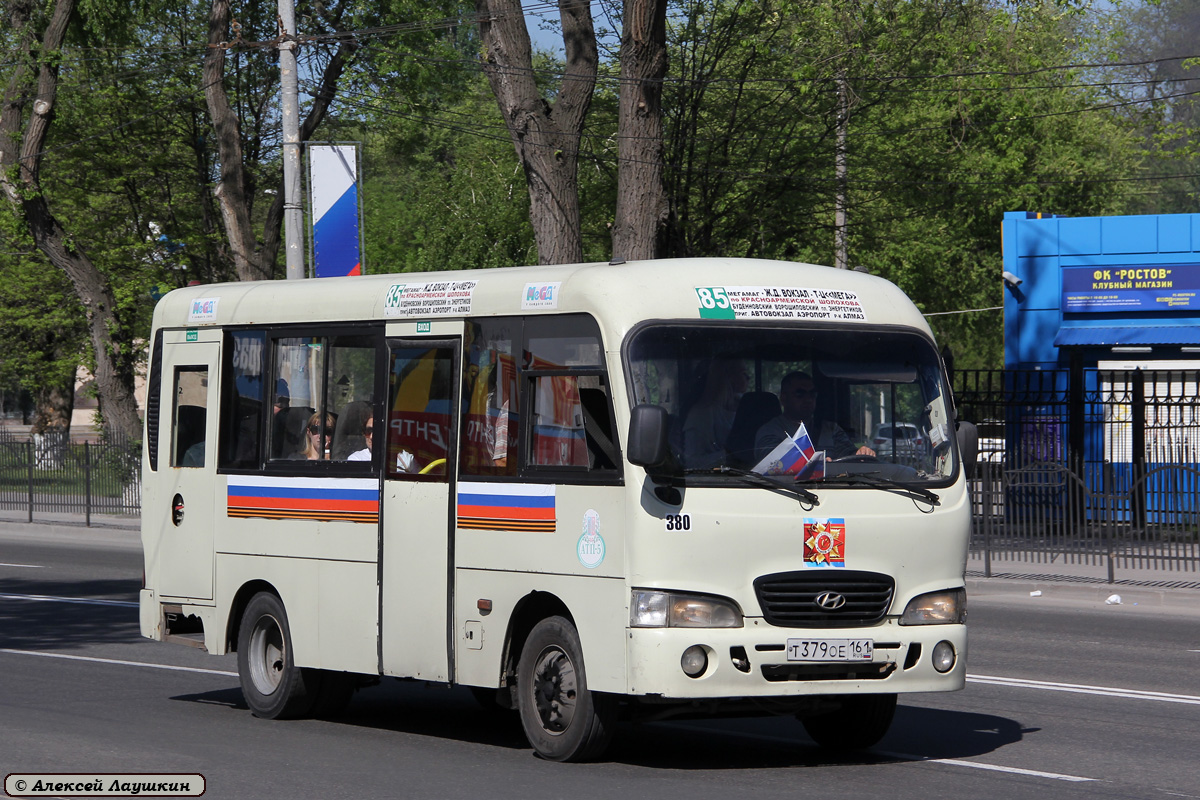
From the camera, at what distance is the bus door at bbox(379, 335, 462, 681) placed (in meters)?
8.80

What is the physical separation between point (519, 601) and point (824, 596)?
62.6 inches

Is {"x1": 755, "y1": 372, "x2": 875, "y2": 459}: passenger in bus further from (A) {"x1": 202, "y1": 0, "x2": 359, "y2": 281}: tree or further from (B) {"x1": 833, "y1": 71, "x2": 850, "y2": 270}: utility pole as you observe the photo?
(B) {"x1": 833, "y1": 71, "x2": 850, "y2": 270}: utility pole

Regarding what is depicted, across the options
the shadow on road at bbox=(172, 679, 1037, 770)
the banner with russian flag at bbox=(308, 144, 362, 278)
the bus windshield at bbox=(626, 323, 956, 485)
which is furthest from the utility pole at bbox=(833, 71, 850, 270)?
the bus windshield at bbox=(626, 323, 956, 485)

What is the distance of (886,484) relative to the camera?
8094 millimetres

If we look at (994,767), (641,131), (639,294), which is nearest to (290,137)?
(641,131)

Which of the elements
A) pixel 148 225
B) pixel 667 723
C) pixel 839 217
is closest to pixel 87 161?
pixel 148 225

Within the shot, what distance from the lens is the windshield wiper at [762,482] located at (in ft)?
25.6

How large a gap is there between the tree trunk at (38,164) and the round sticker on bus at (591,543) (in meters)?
25.1

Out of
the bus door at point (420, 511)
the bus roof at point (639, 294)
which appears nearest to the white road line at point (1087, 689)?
the bus roof at point (639, 294)

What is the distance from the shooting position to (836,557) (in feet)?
25.7

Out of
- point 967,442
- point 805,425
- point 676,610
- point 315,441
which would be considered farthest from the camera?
point 315,441

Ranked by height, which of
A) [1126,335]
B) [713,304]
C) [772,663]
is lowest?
[772,663]

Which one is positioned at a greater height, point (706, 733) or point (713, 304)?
point (713, 304)

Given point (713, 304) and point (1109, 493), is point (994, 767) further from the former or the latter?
point (1109, 493)
